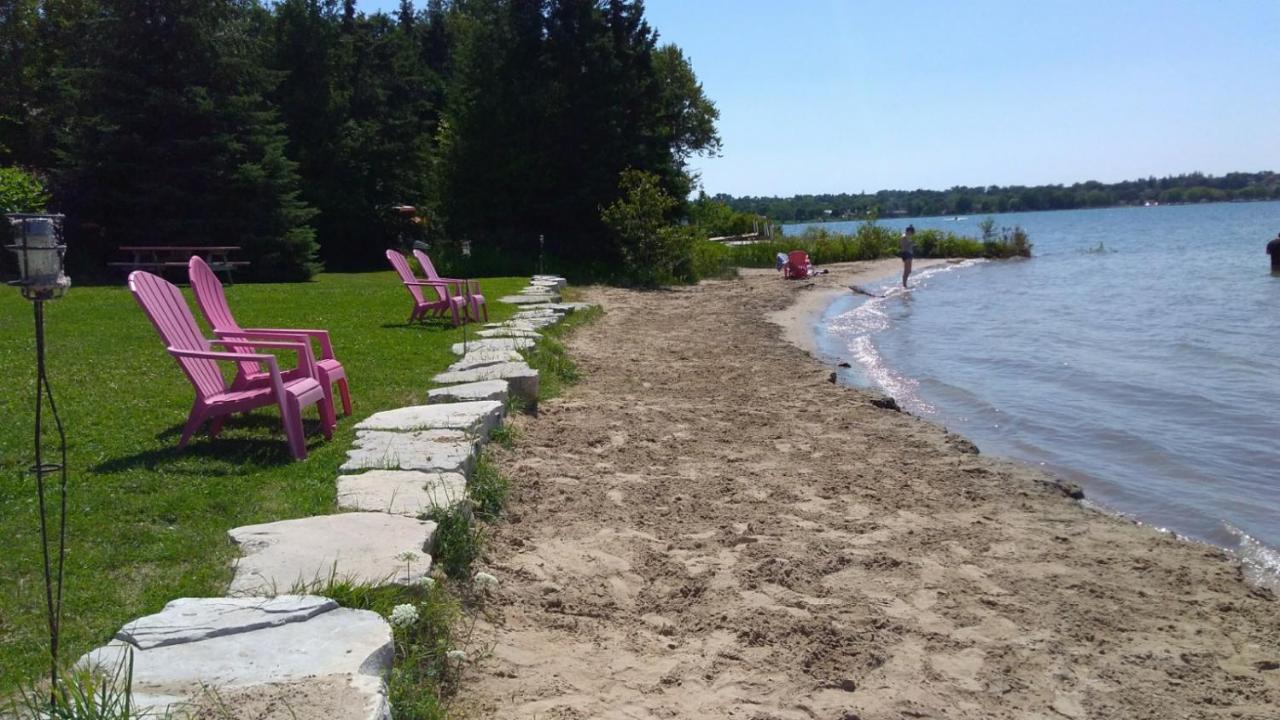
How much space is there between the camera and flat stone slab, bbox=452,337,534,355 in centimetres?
939

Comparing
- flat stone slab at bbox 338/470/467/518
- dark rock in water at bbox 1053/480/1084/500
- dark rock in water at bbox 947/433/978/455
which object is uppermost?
flat stone slab at bbox 338/470/467/518

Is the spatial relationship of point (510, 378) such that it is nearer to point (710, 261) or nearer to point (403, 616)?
point (403, 616)

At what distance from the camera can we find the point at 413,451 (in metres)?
5.45

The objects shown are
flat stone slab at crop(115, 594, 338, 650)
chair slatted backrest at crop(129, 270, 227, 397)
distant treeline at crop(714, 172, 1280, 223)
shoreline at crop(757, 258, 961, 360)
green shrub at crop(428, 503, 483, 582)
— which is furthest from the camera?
distant treeline at crop(714, 172, 1280, 223)

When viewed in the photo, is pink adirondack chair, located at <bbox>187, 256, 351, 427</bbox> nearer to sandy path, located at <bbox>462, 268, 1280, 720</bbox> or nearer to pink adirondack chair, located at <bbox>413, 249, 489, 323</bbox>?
sandy path, located at <bbox>462, 268, 1280, 720</bbox>

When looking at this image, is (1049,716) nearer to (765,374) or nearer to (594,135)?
(765,374)

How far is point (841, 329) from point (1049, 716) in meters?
14.6

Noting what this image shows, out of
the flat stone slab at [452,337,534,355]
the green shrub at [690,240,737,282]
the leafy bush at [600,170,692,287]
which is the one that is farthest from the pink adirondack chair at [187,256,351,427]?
the green shrub at [690,240,737,282]

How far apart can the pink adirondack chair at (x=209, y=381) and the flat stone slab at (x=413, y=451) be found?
1.25ft

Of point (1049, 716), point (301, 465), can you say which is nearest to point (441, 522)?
point (301, 465)

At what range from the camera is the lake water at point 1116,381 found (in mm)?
7316

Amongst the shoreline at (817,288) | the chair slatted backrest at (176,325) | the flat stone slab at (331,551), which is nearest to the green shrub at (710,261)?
the shoreline at (817,288)

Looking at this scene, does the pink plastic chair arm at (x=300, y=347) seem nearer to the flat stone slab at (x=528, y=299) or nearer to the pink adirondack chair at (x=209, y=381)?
the pink adirondack chair at (x=209, y=381)

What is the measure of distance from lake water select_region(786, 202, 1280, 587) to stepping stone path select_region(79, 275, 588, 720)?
14.9 ft
